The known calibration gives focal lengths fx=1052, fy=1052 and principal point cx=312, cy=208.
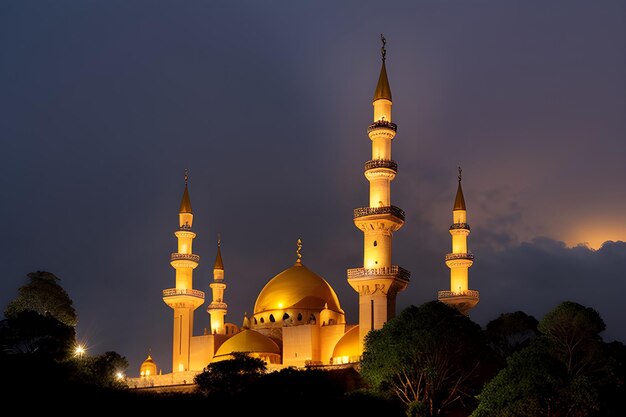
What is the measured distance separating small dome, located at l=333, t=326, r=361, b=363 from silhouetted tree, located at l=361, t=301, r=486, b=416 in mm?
5690

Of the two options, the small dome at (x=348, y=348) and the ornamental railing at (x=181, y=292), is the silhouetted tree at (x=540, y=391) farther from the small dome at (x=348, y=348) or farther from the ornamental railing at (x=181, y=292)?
the ornamental railing at (x=181, y=292)

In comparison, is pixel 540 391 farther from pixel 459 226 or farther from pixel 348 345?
pixel 459 226

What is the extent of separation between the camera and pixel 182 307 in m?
69.9

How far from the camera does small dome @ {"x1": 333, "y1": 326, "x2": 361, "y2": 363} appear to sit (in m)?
60.6

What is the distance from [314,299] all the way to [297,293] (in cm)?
127

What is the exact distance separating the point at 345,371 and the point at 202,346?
14.3 metres

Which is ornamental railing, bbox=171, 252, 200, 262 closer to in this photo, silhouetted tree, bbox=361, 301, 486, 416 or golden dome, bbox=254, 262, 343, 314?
golden dome, bbox=254, 262, 343, 314

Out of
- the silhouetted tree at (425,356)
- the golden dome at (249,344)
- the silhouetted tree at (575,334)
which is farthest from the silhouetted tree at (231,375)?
the silhouetted tree at (575,334)

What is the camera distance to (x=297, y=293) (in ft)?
230

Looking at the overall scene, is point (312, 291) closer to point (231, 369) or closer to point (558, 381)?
point (231, 369)

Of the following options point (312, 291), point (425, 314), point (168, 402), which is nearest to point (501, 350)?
point (312, 291)

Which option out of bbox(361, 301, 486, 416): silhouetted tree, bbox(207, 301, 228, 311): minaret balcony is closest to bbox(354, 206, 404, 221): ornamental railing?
bbox(361, 301, 486, 416): silhouetted tree

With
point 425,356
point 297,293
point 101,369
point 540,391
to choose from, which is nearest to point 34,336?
point 101,369

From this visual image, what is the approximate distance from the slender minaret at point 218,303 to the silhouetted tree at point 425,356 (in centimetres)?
2206
